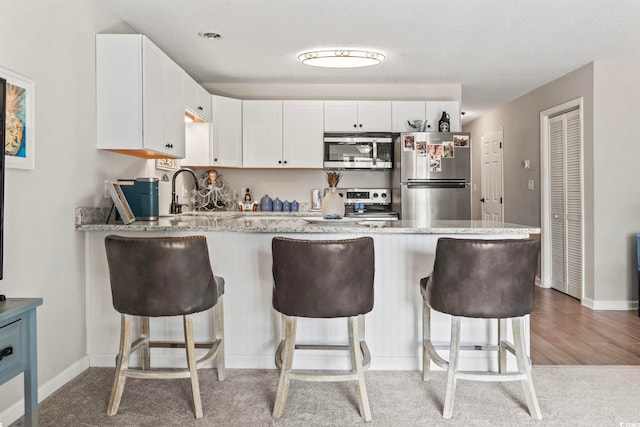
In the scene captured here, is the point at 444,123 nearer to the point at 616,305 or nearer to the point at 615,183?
the point at 615,183

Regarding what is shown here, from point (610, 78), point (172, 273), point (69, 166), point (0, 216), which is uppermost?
point (610, 78)

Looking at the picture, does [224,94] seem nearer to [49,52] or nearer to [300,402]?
[49,52]

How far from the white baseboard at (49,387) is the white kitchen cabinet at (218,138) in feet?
8.30

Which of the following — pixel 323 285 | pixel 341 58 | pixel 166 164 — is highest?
pixel 341 58

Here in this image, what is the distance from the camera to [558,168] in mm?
5480

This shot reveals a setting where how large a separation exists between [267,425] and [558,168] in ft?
15.0

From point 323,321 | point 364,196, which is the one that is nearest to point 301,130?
point 364,196

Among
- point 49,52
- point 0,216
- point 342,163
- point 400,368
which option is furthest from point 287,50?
point 0,216

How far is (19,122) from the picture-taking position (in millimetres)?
2354

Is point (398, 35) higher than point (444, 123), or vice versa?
point (398, 35)

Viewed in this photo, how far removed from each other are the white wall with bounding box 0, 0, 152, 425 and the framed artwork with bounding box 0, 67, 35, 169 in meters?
0.05

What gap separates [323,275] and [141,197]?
5.43ft

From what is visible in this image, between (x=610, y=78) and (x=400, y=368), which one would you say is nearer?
(x=400, y=368)

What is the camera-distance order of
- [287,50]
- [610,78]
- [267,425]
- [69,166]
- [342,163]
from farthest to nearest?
[342,163], [610,78], [287,50], [69,166], [267,425]
